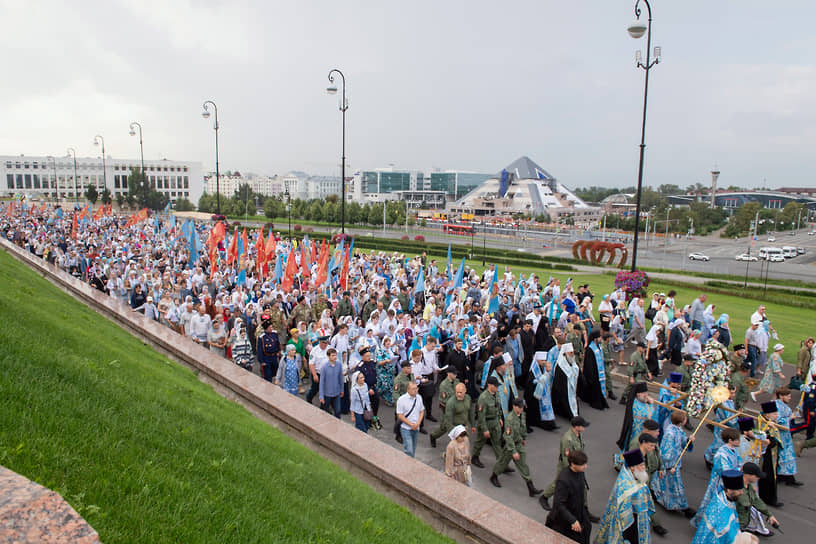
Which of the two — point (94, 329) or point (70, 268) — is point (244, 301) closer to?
point (94, 329)

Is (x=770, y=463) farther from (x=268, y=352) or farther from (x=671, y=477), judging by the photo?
(x=268, y=352)

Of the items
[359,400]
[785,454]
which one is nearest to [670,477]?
[785,454]

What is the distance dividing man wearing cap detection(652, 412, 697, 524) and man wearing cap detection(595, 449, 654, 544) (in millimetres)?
1635

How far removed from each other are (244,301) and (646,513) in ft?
34.9

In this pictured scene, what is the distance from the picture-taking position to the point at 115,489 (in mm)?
3578

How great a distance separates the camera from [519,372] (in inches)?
448

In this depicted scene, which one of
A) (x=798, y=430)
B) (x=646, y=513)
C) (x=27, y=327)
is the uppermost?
(x=27, y=327)

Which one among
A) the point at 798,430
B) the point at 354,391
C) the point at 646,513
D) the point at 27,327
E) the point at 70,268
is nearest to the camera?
the point at 646,513

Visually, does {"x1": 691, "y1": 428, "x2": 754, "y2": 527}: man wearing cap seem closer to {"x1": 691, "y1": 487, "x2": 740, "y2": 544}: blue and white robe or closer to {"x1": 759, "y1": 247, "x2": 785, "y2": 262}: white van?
{"x1": 691, "y1": 487, "x2": 740, "y2": 544}: blue and white robe

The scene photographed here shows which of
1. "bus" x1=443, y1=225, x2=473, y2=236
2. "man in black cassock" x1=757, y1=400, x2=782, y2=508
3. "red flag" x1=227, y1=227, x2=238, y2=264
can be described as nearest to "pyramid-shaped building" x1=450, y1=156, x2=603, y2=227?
"bus" x1=443, y1=225, x2=473, y2=236

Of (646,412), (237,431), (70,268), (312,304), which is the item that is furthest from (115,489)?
(70,268)

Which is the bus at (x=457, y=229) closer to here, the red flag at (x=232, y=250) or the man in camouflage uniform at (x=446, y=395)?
the red flag at (x=232, y=250)

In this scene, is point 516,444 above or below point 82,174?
below

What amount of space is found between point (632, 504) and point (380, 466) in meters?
2.67
